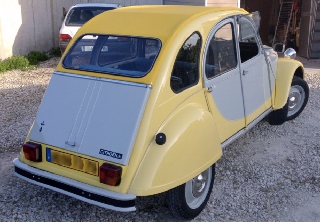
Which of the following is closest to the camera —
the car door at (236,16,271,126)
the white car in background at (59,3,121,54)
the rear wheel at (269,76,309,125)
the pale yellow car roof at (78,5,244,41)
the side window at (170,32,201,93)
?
the side window at (170,32,201,93)

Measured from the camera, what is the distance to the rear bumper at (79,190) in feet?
10.5

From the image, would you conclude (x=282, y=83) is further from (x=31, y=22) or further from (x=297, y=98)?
(x=31, y=22)

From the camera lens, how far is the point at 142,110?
340 cm

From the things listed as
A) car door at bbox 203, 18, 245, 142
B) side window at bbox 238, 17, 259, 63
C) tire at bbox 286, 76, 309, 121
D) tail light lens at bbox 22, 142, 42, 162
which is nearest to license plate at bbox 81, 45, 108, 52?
car door at bbox 203, 18, 245, 142

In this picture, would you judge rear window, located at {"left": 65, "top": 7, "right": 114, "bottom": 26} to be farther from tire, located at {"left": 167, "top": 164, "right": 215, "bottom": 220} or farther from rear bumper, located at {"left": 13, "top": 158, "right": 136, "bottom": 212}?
tire, located at {"left": 167, "top": 164, "right": 215, "bottom": 220}


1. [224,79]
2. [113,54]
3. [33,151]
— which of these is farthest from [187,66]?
[33,151]

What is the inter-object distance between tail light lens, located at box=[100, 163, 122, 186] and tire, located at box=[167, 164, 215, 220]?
0.55 metres

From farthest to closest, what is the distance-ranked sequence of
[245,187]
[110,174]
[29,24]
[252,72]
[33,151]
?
[29,24] → [252,72] → [245,187] → [33,151] → [110,174]

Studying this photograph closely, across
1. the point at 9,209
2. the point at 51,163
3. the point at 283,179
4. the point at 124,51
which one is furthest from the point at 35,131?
the point at 283,179

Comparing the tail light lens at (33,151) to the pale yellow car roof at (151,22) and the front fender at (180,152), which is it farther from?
the front fender at (180,152)

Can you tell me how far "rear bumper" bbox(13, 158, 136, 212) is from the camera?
10.5 feet

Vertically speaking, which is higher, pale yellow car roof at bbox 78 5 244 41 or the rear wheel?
pale yellow car roof at bbox 78 5 244 41

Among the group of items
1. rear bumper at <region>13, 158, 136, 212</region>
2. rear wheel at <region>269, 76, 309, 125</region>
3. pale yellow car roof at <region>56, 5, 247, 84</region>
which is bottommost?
rear wheel at <region>269, 76, 309, 125</region>

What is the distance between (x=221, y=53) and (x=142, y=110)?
4.42 ft
